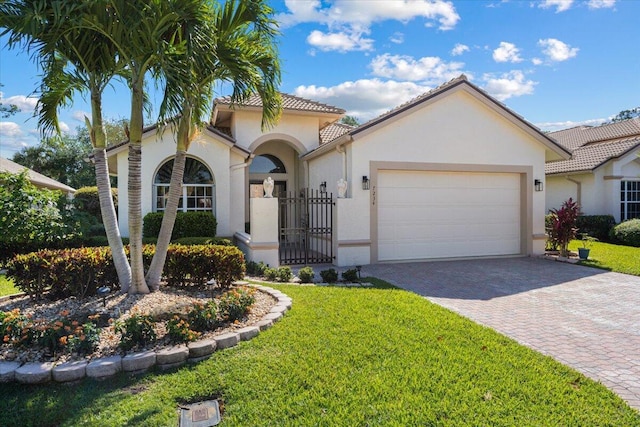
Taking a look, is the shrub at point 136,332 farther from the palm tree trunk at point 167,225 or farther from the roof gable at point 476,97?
the roof gable at point 476,97

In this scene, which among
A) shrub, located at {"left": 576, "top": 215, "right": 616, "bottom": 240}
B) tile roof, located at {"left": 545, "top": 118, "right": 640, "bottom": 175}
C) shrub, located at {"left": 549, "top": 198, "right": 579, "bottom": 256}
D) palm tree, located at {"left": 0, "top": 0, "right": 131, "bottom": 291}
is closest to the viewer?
palm tree, located at {"left": 0, "top": 0, "right": 131, "bottom": 291}

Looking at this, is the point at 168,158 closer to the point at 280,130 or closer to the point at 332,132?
the point at 280,130

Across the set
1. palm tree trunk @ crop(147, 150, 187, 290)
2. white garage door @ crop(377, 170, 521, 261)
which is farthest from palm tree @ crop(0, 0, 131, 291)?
white garage door @ crop(377, 170, 521, 261)

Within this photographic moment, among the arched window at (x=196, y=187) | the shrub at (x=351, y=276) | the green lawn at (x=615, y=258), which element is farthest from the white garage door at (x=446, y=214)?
the arched window at (x=196, y=187)

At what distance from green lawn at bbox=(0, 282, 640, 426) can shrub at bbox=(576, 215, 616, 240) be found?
17.9 metres

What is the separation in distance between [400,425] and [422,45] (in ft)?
52.0

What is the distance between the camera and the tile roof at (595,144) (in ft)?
64.9

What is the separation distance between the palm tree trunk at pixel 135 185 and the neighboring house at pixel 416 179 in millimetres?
4776

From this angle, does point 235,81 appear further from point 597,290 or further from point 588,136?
Answer: point 588,136

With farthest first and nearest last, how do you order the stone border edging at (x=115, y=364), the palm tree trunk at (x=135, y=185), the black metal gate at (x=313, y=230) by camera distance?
the black metal gate at (x=313, y=230)
the palm tree trunk at (x=135, y=185)
the stone border edging at (x=115, y=364)

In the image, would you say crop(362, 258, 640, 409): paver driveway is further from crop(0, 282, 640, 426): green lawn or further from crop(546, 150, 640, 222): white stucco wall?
crop(546, 150, 640, 222): white stucco wall

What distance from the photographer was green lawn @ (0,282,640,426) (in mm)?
3625

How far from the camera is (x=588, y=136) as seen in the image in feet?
90.4

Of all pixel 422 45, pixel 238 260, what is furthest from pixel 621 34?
pixel 238 260
